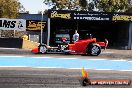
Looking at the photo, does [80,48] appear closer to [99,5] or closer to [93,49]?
[93,49]

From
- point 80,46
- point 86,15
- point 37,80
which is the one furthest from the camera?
point 86,15

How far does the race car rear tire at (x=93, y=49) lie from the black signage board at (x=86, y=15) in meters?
10.8

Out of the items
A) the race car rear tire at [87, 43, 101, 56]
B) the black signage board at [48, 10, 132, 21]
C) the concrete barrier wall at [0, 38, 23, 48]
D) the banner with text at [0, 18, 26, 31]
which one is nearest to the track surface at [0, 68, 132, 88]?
the race car rear tire at [87, 43, 101, 56]

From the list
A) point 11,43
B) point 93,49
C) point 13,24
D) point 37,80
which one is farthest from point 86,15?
point 37,80

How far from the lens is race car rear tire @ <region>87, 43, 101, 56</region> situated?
17.9 metres

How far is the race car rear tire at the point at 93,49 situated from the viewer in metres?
17.9

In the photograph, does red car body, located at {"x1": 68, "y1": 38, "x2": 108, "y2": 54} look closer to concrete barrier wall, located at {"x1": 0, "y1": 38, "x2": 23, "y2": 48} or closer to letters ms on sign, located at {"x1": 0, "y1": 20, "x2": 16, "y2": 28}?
concrete barrier wall, located at {"x1": 0, "y1": 38, "x2": 23, "y2": 48}

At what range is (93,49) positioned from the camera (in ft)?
59.0

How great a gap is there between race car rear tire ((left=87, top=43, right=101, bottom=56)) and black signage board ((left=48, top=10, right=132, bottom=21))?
10.8 m

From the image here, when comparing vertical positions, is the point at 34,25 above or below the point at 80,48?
above

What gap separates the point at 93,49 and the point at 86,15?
11.4 m

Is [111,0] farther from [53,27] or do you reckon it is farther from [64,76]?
[64,76]

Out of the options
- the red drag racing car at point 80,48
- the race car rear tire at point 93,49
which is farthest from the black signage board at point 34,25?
the race car rear tire at point 93,49

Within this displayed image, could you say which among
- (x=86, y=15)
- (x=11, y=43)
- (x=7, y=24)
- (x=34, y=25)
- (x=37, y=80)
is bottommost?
(x=37, y=80)
